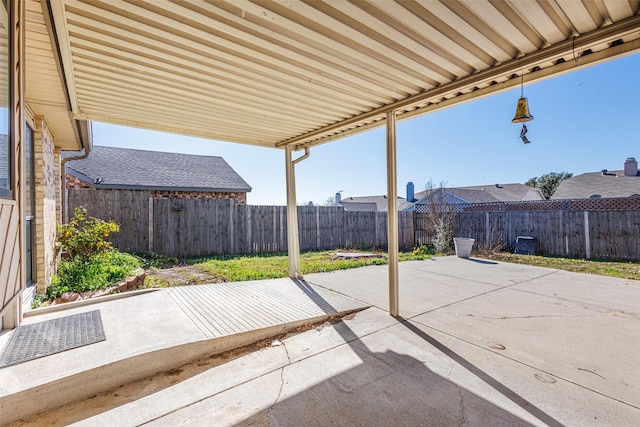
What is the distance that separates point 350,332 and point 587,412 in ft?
6.36

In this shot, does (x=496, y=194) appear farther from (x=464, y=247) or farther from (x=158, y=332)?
(x=158, y=332)

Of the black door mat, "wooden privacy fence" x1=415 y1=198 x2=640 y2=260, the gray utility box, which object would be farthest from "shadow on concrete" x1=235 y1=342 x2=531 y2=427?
the gray utility box

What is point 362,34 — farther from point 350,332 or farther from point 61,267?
point 61,267

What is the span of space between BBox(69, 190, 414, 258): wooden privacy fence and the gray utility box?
3.51 meters

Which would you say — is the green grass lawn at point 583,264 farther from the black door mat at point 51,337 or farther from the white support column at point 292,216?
the black door mat at point 51,337

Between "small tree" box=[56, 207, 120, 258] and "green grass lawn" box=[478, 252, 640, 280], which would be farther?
"green grass lawn" box=[478, 252, 640, 280]

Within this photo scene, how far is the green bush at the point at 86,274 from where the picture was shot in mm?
4117

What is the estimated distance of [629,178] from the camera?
16.9 meters

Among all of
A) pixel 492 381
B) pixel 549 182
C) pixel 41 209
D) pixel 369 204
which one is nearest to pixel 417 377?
pixel 492 381

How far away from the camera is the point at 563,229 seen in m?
9.12

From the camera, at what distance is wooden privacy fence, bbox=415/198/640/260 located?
321 inches

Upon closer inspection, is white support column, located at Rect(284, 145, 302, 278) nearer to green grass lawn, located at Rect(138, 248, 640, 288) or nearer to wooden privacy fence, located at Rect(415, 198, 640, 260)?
green grass lawn, located at Rect(138, 248, 640, 288)

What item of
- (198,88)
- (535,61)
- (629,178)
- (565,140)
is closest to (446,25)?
(535,61)

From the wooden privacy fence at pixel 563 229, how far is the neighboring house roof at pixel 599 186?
548 centimetres
